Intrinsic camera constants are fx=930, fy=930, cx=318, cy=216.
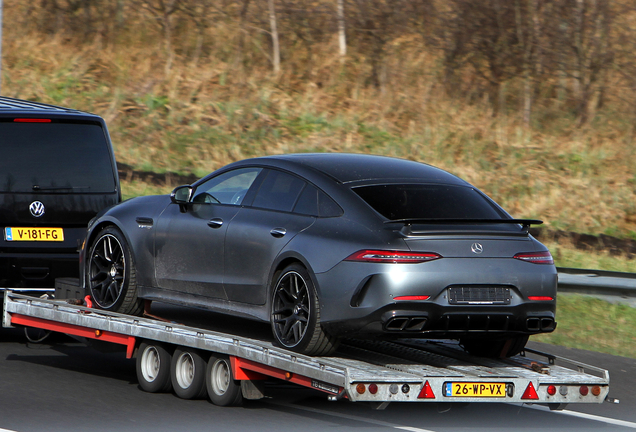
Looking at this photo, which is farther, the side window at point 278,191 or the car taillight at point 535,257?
the side window at point 278,191

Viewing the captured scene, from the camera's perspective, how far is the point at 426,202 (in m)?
6.82

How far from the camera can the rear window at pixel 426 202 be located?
665 cm

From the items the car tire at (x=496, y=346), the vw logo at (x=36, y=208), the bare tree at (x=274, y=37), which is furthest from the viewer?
the bare tree at (x=274, y=37)

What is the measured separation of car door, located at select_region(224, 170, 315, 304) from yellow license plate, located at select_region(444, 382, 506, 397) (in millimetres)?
1559

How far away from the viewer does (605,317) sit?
11641mm

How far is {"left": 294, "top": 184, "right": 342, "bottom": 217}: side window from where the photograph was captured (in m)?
6.72

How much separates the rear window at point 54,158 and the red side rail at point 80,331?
60.1 inches

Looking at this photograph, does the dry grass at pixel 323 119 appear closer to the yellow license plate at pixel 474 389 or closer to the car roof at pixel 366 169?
the car roof at pixel 366 169

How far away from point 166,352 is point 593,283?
6.49 meters

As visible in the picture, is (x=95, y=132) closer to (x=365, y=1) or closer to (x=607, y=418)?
(x=607, y=418)

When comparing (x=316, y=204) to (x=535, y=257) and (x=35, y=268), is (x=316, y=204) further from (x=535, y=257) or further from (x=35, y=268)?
(x=35, y=268)

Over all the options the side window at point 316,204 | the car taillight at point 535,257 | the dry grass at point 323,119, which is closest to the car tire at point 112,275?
the side window at point 316,204

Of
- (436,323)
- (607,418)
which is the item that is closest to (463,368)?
(436,323)

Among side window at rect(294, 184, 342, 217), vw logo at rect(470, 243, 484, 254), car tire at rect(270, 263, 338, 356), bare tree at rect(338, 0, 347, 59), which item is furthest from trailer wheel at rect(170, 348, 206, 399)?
bare tree at rect(338, 0, 347, 59)
